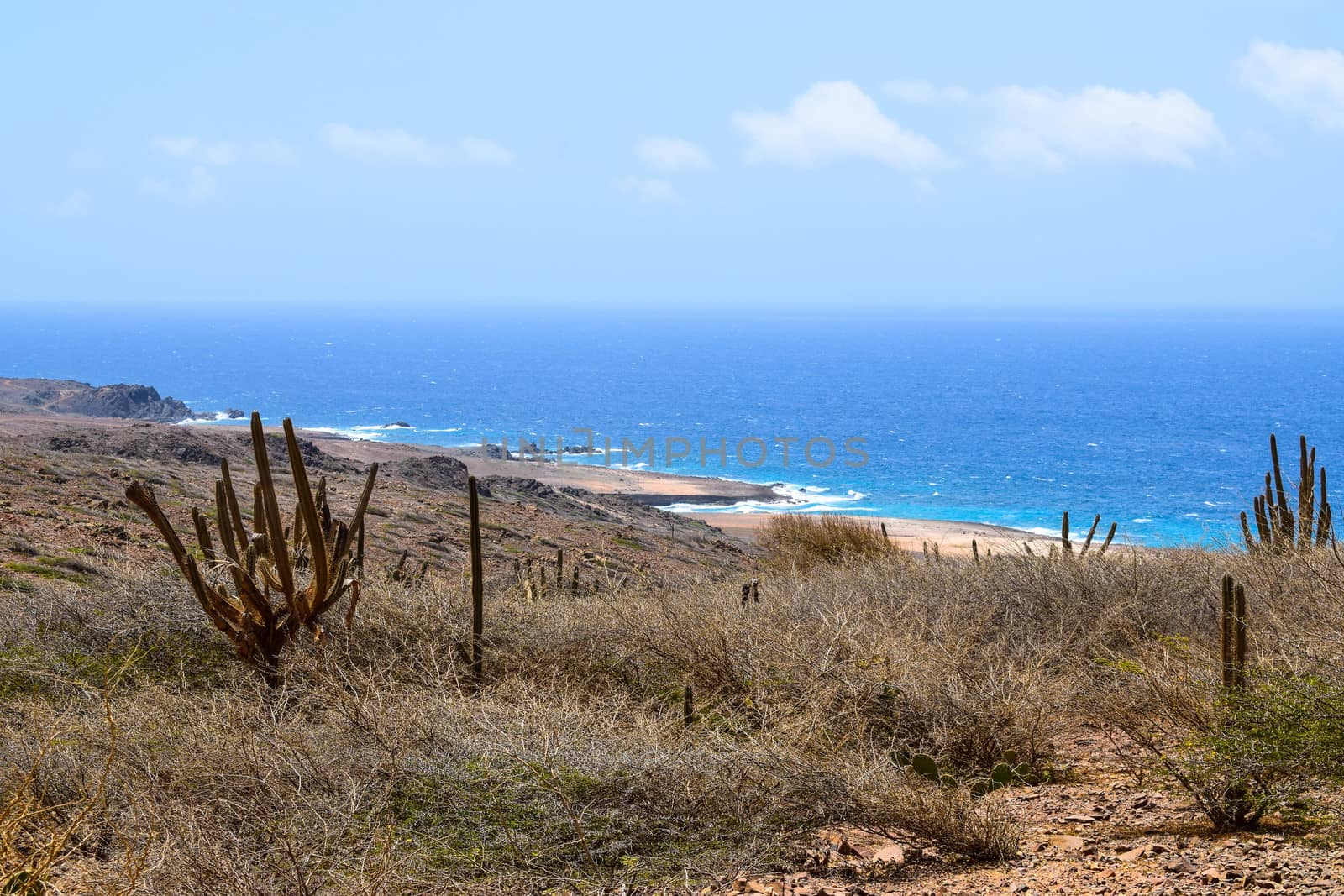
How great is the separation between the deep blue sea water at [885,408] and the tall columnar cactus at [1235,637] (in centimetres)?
746

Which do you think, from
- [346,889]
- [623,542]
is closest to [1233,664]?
[346,889]

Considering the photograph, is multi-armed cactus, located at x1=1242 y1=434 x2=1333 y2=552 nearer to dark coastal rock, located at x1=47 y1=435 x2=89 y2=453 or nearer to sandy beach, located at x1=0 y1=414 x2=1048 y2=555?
sandy beach, located at x1=0 y1=414 x2=1048 y2=555

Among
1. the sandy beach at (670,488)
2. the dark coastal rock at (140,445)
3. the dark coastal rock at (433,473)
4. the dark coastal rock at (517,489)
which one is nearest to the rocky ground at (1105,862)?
the dark coastal rock at (140,445)

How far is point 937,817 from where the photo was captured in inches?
219

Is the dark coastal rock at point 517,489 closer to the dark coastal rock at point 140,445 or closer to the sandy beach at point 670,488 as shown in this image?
the sandy beach at point 670,488

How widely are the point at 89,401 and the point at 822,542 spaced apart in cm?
6042

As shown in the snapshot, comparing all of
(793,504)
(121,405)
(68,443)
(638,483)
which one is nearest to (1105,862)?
(68,443)

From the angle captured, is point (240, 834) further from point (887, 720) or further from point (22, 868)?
point (887, 720)

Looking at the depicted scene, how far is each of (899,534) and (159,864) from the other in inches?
1483

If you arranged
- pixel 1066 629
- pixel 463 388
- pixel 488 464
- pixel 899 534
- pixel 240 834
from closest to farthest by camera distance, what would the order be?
pixel 240 834
pixel 1066 629
pixel 899 534
pixel 488 464
pixel 463 388

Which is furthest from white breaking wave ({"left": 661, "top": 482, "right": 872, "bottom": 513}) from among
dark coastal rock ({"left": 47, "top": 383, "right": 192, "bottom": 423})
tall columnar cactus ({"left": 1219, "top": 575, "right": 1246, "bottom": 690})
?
tall columnar cactus ({"left": 1219, "top": 575, "right": 1246, "bottom": 690})

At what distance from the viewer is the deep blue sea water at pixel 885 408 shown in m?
57.4

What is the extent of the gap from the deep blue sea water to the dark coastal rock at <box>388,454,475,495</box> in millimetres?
17771

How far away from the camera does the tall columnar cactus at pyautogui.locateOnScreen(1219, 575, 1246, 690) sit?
6.11 meters
